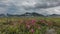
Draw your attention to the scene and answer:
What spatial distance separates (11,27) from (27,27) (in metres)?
0.61

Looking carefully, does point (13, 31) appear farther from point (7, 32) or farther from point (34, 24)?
point (34, 24)

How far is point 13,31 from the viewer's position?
278 inches

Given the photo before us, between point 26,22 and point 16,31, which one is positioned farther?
point 26,22

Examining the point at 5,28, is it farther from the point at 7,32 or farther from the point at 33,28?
the point at 33,28

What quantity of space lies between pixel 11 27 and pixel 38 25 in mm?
1020

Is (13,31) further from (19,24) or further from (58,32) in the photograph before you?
(58,32)

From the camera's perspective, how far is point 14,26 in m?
7.30

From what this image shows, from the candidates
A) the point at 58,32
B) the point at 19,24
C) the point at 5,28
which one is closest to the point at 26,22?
the point at 19,24

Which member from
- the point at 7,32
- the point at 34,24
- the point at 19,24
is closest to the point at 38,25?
the point at 34,24

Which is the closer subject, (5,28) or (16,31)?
(16,31)

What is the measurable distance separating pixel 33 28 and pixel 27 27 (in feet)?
0.76

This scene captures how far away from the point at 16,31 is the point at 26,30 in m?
0.41

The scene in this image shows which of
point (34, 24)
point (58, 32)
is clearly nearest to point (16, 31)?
point (34, 24)

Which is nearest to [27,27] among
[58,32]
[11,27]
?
[11,27]
